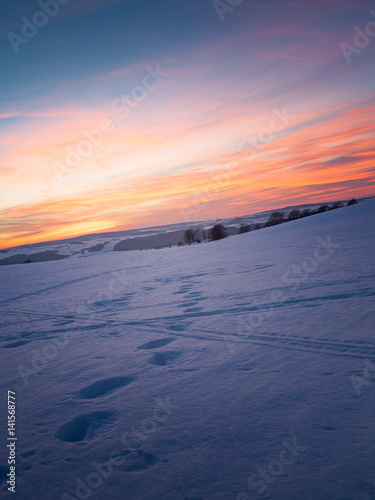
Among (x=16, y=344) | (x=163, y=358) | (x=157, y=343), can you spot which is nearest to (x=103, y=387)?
(x=163, y=358)

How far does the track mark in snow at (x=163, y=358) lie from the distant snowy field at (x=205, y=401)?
2 cm

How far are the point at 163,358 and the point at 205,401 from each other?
47.4 inches

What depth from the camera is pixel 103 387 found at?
9.87ft

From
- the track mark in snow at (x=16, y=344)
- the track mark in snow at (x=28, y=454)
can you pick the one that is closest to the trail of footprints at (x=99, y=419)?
the track mark in snow at (x=28, y=454)

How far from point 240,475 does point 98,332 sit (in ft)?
12.3

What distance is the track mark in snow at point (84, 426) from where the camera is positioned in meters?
→ 2.30

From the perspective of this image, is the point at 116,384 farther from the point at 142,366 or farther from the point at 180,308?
the point at 180,308

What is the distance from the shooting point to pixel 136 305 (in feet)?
21.3

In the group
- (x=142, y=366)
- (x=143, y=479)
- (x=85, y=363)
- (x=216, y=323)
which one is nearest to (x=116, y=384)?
(x=142, y=366)

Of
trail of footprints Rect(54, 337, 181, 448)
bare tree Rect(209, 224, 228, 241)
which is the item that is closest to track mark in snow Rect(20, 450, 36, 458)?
trail of footprints Rect(54, 337, 181, 448)

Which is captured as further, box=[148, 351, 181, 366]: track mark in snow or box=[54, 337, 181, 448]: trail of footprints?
box=[148, 351, 181, 366]: track mark in snow

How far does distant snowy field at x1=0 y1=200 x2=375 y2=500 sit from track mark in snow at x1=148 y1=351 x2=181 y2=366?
18mm

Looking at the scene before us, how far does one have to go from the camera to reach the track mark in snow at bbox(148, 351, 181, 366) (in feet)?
11.4

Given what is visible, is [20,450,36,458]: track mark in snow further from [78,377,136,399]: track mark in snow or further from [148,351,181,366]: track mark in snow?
[148,351,181,366]: track mark in snow
